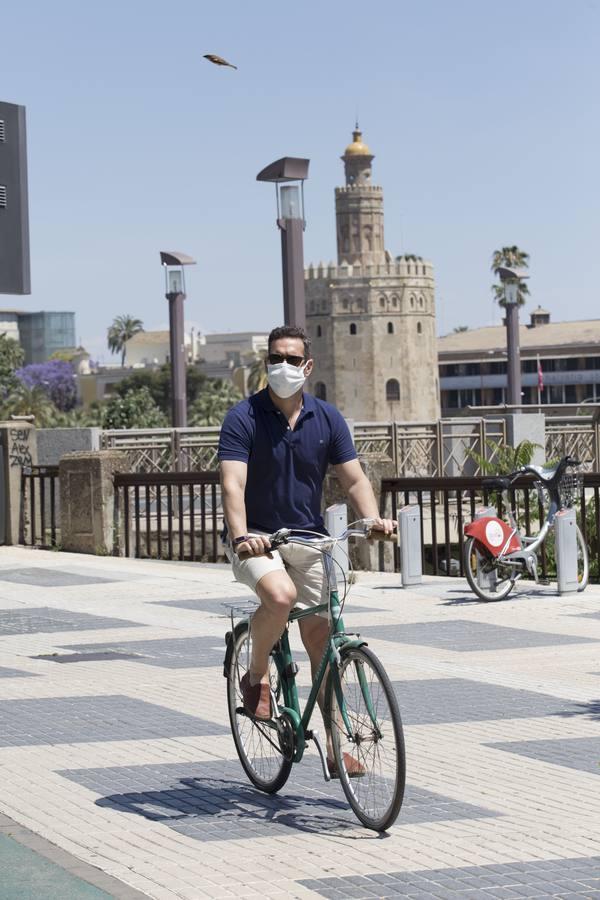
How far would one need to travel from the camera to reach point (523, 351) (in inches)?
5586

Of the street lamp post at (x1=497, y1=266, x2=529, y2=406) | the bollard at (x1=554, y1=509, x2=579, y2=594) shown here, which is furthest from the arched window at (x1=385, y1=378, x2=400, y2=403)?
the bollard at (x1=554, y1=509, x2=579, y2=594)

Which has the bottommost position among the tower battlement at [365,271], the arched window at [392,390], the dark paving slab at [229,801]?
the dark paving slab at [229,801]

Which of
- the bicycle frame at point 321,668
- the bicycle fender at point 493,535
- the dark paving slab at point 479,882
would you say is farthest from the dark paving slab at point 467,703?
the bicycle fender at point 493,535

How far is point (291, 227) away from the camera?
21781mm

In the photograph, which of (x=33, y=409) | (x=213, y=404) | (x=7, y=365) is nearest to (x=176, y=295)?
(x=33, y=409)

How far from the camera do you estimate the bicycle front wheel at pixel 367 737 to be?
5.66m

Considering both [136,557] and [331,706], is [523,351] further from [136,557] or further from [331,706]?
[331,706]

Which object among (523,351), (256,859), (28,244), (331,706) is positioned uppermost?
(523,351)

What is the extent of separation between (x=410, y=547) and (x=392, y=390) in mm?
112041

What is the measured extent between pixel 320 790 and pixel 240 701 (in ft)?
1.90

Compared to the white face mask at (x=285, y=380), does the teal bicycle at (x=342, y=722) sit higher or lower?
lower

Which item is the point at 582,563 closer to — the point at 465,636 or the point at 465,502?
the point at 465,636

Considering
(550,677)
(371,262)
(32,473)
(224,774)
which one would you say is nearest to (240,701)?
(224,774)

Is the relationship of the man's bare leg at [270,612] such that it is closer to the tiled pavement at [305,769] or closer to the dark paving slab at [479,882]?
the tiled pavement at [305,769]
